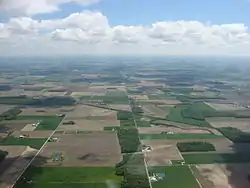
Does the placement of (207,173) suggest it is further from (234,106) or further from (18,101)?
(18,101)

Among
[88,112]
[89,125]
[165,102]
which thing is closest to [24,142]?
[89,125]

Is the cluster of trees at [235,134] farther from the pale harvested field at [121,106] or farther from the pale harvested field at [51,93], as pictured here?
the pale harvested field at [51,93]

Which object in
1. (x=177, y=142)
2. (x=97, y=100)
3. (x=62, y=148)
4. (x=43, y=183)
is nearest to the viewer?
(x=43, y=183)

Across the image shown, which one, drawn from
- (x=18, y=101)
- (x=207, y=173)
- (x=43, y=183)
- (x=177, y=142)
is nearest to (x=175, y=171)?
(x=207, y=173)

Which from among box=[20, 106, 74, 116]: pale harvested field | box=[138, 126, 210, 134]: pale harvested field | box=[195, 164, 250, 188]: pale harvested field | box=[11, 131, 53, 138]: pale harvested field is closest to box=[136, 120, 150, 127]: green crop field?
box=[138, 126, 210, 134]: pale harvested field

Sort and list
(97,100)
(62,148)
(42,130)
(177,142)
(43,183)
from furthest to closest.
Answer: (97,100)
(42,130)
(177,142)
(62,148)
(43,183)

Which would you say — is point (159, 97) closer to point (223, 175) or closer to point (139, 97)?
point (139, 97)

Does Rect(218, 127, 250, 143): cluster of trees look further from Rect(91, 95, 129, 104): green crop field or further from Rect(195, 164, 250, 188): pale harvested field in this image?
Rect(91, 95, 129, 104): green crop field
